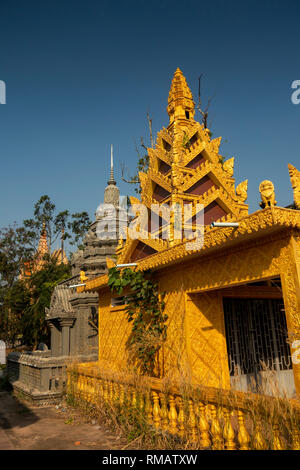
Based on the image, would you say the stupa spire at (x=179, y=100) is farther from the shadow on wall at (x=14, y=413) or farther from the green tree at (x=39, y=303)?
the green tree at (x=39, y=303)

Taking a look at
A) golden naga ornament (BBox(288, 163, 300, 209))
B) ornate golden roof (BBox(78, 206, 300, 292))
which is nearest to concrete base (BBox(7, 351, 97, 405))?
ornate golden roof (BBox(78, 206, 300, 292))

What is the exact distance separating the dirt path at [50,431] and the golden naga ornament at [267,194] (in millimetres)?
4655

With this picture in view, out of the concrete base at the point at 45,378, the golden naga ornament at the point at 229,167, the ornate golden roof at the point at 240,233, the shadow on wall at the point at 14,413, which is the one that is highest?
the golden naga ornament at the point at 229,167

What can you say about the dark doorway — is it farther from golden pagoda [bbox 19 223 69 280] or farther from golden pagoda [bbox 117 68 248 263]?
golden pagoda [bbox 19 223 69 280]

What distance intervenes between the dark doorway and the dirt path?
318 centimetres

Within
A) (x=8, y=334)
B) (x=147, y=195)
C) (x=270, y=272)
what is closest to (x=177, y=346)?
(x=270, y=272)

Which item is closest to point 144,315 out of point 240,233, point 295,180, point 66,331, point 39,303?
point 240,233

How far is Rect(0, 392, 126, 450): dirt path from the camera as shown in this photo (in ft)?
19.8

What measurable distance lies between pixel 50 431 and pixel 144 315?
3.17 m

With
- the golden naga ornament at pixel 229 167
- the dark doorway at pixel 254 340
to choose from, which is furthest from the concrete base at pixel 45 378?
the golden naga ornament at pixel 229 167

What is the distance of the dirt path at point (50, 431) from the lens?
6046 millimetres

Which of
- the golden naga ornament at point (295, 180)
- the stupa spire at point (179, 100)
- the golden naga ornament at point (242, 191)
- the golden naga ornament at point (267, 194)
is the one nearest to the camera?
the golden naga ornament at point (267, 194)

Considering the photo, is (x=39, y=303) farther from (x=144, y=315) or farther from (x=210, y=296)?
(x=210, y=296)

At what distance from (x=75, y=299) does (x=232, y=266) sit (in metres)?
9.63
